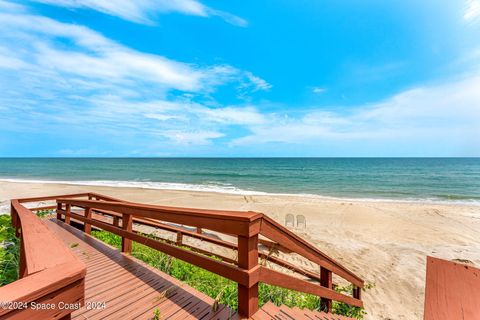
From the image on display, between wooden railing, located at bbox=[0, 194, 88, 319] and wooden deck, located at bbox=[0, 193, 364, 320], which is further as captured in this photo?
wooden deck, located at bbox=[0, 193, 364, 320]

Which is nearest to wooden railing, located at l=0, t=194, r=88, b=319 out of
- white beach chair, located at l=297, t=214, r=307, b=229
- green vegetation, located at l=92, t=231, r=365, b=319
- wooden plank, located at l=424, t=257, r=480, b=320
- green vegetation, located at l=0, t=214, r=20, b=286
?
green vegetation, located at l=92, t=231, r=365, b=319

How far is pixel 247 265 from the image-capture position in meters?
1.81

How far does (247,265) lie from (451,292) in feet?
6.19

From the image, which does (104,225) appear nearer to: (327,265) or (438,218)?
(327,265)

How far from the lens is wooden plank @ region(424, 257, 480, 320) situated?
1817 millimetres

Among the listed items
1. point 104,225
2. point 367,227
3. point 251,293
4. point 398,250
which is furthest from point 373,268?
point 104,225

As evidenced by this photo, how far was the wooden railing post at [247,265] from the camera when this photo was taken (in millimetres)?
1812

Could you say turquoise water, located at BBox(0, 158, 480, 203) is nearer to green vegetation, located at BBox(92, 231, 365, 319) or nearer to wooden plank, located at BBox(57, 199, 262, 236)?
green vegetation, located at BBox(92, 231, 365, 319)

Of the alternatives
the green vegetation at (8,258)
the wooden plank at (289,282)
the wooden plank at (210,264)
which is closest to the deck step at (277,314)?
the wooden plank at (289,282)

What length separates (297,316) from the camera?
A: 2148 millimetres

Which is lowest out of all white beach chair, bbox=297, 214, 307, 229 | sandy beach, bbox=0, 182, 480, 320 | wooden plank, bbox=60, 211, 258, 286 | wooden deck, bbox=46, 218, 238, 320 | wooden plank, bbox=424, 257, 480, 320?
sandy beach, bbox=0, 182, 480, 320

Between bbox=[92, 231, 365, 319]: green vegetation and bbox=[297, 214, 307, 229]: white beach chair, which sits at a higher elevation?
bbox=[92, 231, 365, 319]: green vegetation

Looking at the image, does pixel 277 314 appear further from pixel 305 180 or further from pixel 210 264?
pixel 305 180

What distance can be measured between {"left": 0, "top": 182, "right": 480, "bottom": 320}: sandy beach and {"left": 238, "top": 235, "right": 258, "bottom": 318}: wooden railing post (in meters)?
4.57
